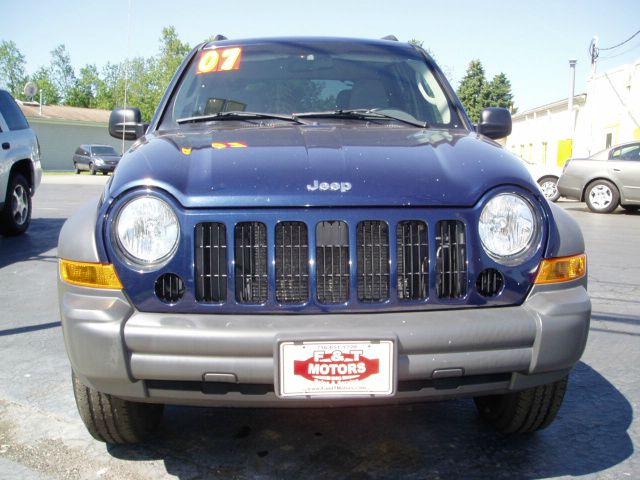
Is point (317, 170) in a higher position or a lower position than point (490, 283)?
higher

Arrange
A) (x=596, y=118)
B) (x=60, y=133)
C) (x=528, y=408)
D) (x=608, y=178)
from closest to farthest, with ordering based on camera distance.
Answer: (x=528, y=408) → (x=608, y=178) → (x=596, y=118) → (x=60, y=133)

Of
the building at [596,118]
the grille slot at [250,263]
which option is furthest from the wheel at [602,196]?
the grille slot at [250,263]

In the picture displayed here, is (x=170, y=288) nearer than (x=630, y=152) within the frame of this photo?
Yes

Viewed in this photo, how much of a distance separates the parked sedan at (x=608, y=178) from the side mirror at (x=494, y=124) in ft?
34.6

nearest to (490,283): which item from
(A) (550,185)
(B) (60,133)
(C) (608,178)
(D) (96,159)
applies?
(C) (608,178)

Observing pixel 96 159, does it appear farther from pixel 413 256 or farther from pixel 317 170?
pixel 413 256

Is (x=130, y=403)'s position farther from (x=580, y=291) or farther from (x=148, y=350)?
(x=580, y=291)

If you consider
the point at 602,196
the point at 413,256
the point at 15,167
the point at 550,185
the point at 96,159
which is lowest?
the point at 602,196

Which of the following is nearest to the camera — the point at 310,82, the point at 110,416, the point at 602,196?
the point at 110,416

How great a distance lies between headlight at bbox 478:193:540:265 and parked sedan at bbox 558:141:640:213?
1201 centimetres

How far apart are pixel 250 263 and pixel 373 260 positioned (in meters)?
0.42

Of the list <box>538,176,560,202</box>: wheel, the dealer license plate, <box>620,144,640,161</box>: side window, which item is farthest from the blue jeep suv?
<box>538,176,560,202</box>: wheel

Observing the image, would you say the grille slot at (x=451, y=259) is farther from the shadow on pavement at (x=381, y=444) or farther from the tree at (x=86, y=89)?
the tree at (x=86, y=89)

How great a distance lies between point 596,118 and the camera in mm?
27469
